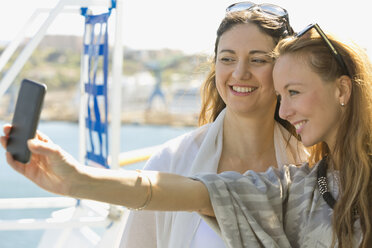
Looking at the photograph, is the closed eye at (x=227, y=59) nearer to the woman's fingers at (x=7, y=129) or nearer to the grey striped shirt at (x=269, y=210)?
the grey striped shirt at (x=269, y=210)

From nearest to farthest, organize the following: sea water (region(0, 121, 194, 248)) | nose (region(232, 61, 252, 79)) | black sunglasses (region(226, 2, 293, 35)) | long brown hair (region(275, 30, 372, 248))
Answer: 1. long brown hair (region(275, 30, 372, 248))
2. nose (region(232, 61, 252, 79))
3. black sunglasses (region(226, 2, 293, 35))
4. sea water (region(0, 121, 194, 248))

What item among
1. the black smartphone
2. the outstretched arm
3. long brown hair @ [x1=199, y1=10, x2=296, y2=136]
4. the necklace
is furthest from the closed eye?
the black smartphone

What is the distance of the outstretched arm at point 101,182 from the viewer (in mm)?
1025

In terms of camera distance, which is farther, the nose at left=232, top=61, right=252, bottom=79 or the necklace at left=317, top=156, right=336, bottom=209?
the nose at left=232, top=61, right=252, bottom=79

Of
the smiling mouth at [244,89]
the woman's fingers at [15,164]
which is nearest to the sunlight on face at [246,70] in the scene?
the smiling mouth at [244,89]

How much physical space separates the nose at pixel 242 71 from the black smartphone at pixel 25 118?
797 mm

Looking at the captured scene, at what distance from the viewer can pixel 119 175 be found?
3.79 feet

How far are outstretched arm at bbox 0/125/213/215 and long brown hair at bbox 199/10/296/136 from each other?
0.61m

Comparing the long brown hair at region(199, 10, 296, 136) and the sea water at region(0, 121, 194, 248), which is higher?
the long brown hair at region(199, 10, 296, 136)

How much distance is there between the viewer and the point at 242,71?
169 cm

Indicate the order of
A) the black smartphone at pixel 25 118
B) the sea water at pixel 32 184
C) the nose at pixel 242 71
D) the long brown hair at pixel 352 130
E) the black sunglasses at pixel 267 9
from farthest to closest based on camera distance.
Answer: the sea water at pixel 32 184 → the black sunglasses at pixel 267 9 → the nose at pixel 242 71 → the long brown hair at pixel 352 130 → the black smartphone at pixel 25 118

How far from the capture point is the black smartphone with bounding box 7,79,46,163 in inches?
38.2

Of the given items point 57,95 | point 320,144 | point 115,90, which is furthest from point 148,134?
point 320,144

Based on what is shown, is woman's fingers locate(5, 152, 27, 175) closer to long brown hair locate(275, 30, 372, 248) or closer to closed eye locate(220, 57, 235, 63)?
long brown hair locate(275, 30, 372, 248)
